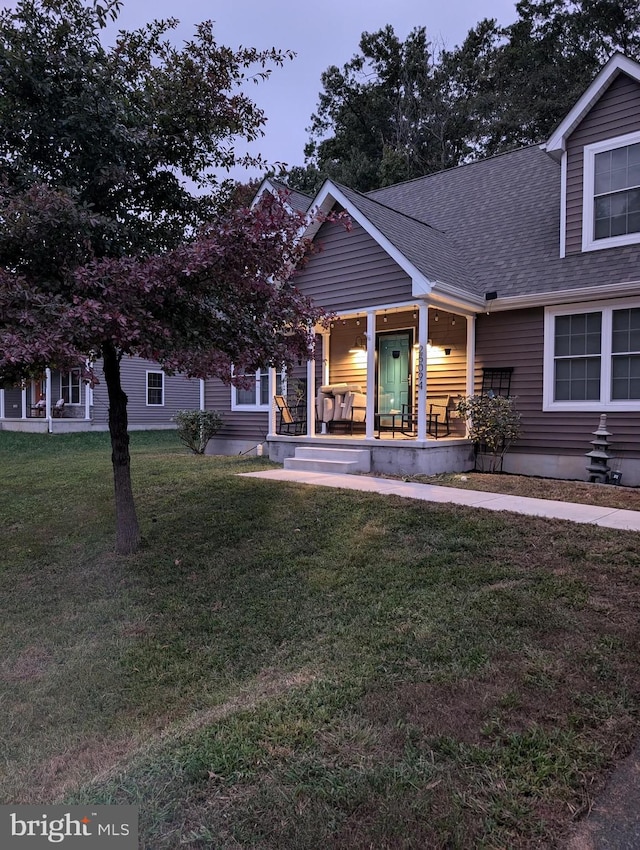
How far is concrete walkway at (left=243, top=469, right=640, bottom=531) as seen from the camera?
5594 millimetres

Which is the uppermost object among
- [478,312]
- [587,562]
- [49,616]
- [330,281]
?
[330,281]

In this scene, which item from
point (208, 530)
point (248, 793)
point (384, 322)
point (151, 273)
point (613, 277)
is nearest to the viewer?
point (248, 793)

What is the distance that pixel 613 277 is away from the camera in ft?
26.8

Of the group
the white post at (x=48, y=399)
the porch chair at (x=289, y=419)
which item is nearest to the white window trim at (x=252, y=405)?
the porch chair at (x=289, y=419)

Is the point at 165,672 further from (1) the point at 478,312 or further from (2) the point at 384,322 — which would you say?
(2) the point at 384,322

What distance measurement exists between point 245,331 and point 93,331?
140 centimetres

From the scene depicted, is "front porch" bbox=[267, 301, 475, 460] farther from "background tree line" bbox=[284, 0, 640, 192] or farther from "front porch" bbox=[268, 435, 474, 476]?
"background tree line" bbox=[284, 0, 640, 192]

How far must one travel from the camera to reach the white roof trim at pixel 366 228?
27.4 feet

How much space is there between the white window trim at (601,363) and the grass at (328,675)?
3.84 metres

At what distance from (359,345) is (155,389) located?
→ 12.8 m

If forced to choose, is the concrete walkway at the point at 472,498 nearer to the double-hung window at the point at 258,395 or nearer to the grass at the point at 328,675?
the grass at the point at 328,675

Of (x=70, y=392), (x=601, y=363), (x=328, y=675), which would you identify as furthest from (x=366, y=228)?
(x=70, y=392)

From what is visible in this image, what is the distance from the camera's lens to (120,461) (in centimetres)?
549

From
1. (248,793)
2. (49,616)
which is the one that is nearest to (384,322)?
(49,616)
